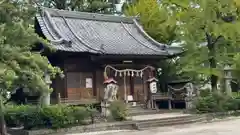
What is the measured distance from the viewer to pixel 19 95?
2038 cm

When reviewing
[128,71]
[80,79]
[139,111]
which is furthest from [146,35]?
[80,79]

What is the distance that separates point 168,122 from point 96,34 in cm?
822

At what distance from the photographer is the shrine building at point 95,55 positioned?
62.2 feet

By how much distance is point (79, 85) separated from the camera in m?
19.5

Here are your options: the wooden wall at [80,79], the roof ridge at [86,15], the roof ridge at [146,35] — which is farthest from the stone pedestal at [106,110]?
the roof ridge at [86,15]

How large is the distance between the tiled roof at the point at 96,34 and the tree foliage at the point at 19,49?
5830 millimetres

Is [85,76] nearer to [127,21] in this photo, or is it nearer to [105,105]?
[105,105]

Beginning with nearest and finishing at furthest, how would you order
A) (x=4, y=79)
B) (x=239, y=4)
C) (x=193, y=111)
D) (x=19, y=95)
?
1. (x=239, y=4)
2. (x=4, y=79)
3. (x=193, y=111)
4. (x=19, y=95)

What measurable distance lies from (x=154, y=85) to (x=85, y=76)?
4.49 m

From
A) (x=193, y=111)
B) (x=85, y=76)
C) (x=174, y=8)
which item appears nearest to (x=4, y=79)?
(x=174, y=8)

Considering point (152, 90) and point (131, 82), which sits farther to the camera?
point (131, 82)

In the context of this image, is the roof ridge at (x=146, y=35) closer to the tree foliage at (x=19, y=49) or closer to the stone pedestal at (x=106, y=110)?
the stone pedestal at (x=106, y=110)

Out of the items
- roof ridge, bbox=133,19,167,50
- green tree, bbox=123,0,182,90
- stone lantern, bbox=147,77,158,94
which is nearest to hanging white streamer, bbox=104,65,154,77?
stone lantern, bbox=147,77,158,94

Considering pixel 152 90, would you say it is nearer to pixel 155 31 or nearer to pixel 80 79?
pixel 80 79
